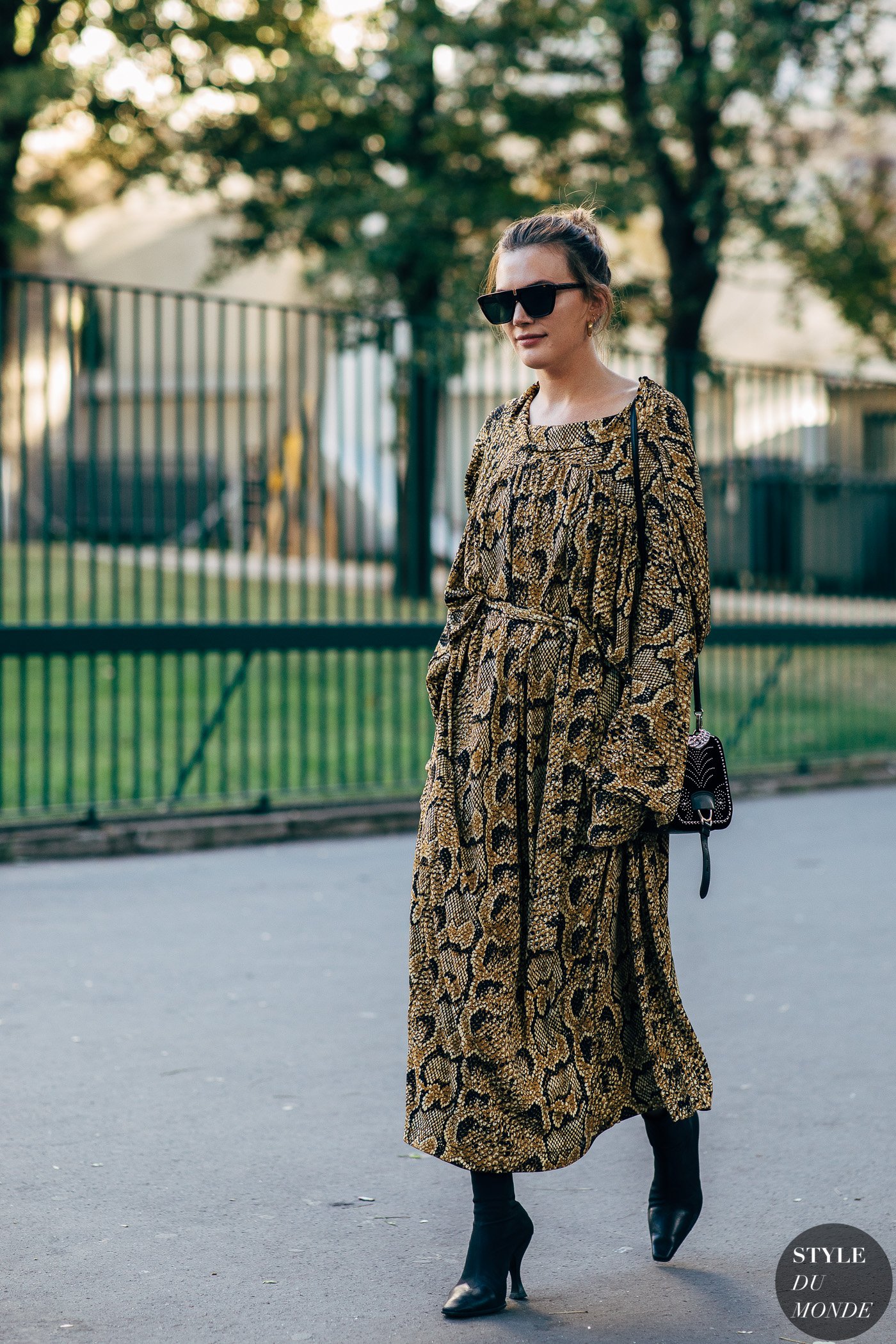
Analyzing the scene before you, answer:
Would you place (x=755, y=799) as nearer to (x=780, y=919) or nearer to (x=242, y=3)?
(x=780, y=919)

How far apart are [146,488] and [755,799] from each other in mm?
7493

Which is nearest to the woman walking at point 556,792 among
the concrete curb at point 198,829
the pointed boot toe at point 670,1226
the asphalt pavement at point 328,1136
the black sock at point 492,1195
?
the black sock at point 492,1195

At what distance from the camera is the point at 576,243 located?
3381 millimetres

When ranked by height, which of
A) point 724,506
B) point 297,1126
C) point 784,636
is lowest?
point 297,1126

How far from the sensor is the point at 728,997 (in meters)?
5.71

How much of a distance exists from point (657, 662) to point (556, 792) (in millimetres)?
306

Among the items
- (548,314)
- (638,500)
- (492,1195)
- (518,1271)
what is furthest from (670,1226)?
(548,314)

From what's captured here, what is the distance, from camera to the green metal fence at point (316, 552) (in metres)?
8.38

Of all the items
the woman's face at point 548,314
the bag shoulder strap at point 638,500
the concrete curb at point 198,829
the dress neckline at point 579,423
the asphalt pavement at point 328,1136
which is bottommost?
the asphalt pavement at point 328,1136

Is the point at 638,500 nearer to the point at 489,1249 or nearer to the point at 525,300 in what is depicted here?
the point at 525,300

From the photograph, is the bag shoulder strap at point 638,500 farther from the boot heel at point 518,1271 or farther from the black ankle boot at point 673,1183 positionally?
the boot heel at point 518,1271

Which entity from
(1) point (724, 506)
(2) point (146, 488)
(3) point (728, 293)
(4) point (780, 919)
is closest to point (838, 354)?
(3) point (728, 293)

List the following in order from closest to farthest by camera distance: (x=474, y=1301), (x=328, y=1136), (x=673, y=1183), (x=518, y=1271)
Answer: (x=474, y=1301), (x=518, y=1271), (x=673, y=1183), (x=328, y=1136)

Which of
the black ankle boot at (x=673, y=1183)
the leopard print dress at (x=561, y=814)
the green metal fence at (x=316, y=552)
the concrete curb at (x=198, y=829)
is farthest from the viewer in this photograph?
the green metal fence at (x=316, y=552)
